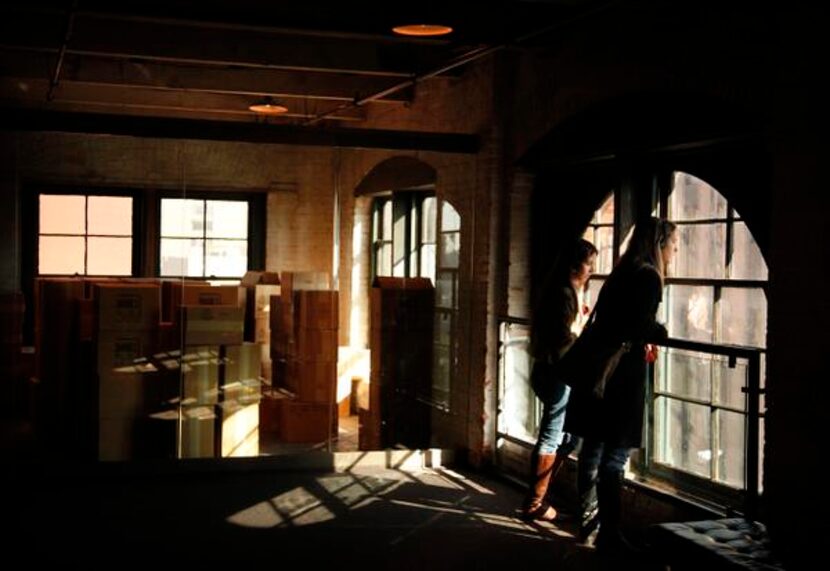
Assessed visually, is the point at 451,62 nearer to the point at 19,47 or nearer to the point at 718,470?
the point at 19,47

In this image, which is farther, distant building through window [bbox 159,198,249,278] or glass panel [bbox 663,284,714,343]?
distant building through window [bbox 159,198,249,278]

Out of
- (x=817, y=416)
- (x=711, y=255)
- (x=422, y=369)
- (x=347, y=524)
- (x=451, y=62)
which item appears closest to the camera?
(x=817, y=416)

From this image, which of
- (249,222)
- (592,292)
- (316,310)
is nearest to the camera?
Result: (592,292)

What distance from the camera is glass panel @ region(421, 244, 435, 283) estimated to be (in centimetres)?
810

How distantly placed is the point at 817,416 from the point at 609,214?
2205mm

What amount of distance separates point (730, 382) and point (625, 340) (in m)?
0.54

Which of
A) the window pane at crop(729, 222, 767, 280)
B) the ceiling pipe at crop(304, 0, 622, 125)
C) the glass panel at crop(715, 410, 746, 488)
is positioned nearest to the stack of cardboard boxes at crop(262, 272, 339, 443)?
the ceiling pipe at crop(304, 0, 622, 125)

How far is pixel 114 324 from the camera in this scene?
689 centimetres

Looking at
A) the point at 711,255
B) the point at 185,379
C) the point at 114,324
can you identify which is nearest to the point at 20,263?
the point at 114,324

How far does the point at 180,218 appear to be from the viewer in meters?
7.36

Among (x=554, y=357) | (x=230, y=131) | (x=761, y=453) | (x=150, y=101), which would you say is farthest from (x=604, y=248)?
(x=150, y=101)

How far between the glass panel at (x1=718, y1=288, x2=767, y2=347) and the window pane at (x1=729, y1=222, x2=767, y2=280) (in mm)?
73

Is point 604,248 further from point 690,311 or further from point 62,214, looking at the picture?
point 62,214

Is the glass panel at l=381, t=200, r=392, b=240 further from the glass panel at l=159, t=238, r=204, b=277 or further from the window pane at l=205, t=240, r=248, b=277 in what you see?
the glass panel at l=159, t=238, r=204, b=277
